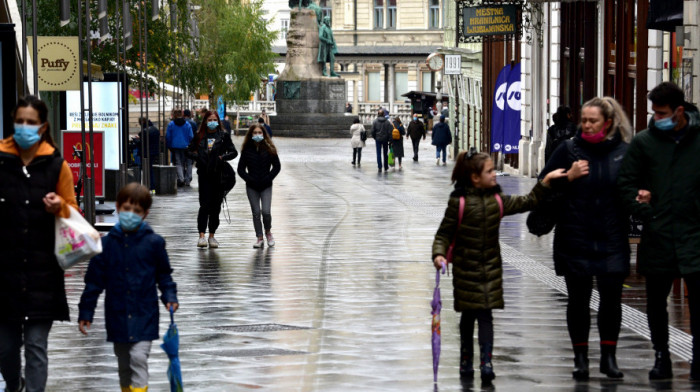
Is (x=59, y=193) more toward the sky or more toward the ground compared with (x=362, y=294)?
more toward the sky

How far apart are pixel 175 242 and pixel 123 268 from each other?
1188 cm

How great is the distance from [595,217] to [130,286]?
9.92ft

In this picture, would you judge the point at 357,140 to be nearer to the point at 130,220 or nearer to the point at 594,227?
the point at 594,227

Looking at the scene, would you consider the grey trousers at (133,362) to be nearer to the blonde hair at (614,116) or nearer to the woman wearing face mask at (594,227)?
the woman wearing face mask at (594,227)

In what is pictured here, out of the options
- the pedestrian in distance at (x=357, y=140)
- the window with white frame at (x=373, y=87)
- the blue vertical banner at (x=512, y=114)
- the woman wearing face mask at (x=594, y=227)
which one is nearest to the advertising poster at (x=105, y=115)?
the blue vertical banner at (x=512, y=114)

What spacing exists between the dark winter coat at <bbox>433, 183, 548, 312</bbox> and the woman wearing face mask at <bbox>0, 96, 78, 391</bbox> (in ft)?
8.01

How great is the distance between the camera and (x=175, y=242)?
20.0 metres

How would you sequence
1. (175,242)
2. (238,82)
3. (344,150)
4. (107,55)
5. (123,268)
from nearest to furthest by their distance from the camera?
(123,268), (175,242), (107,55), (344,150), (238,82)

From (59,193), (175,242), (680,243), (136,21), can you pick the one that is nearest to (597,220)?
(680,243)

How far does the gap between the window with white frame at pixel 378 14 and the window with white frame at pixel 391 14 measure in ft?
1.23

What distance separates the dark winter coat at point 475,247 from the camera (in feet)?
30.6

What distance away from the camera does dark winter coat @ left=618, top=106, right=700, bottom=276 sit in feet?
30.8

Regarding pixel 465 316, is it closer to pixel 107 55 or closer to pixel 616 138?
pixel 616 138

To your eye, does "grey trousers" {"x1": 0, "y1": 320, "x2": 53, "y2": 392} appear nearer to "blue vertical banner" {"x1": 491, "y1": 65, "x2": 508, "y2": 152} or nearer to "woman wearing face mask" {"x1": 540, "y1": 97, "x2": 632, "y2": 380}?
"woman wearing face mask" {"x1": 540, "y1": 97, "x2": 632, "y2": 380}
